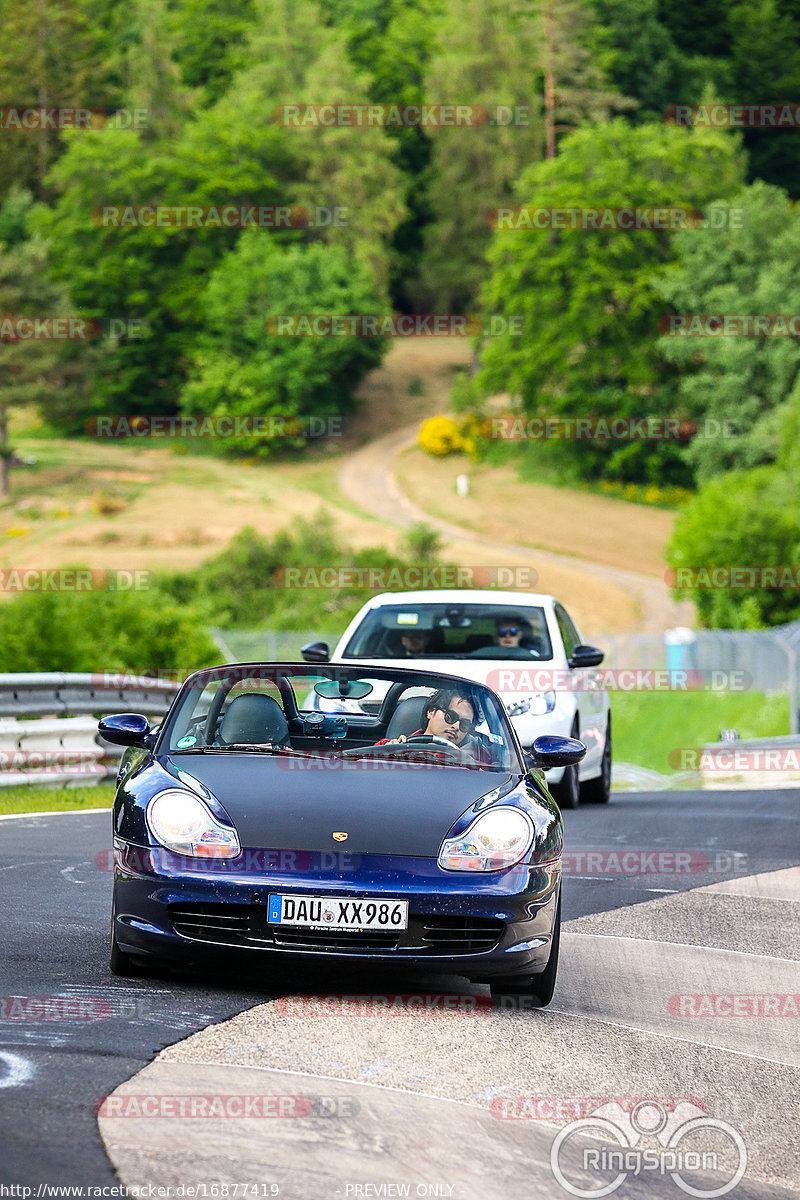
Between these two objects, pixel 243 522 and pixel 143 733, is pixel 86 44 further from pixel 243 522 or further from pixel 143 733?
pixel 143 733

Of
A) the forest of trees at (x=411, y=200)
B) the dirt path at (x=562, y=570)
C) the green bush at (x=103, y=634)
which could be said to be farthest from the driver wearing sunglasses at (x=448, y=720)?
the forest of trees at (x=411, y=200)

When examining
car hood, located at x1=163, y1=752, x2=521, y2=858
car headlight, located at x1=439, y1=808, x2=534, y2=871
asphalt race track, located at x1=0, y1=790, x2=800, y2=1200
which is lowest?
asphalt race track, located at x1=0, y1=790, x2=800, y2=1200

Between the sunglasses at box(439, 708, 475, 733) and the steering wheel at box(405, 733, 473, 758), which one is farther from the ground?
the sunglasses at box(439, 708, 475, 733)

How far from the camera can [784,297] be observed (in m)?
75.9

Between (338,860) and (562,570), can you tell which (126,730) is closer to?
(338,860)

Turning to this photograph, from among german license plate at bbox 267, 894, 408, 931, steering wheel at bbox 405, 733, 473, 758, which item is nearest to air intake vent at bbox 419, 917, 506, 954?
german license plate at bbox 267, 894, 408, 931

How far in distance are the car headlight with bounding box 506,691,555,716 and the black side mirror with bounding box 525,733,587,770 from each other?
19.8 feet

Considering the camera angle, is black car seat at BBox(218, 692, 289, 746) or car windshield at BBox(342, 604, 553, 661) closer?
black car seat at BBox(218, 692, 289, 746)

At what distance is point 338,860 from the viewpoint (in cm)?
627

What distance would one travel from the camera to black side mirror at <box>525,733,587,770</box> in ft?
24.9

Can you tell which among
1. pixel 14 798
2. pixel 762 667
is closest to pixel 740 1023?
pixel 14 798

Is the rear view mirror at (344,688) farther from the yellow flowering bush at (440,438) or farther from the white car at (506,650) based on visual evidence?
the yellow flowering bush at (440,438)

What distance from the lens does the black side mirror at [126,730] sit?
7441 mm

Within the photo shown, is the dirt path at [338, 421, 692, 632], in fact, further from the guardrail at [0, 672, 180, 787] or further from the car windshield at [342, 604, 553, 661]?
the car windshield at [342, 604, 553, 661]
